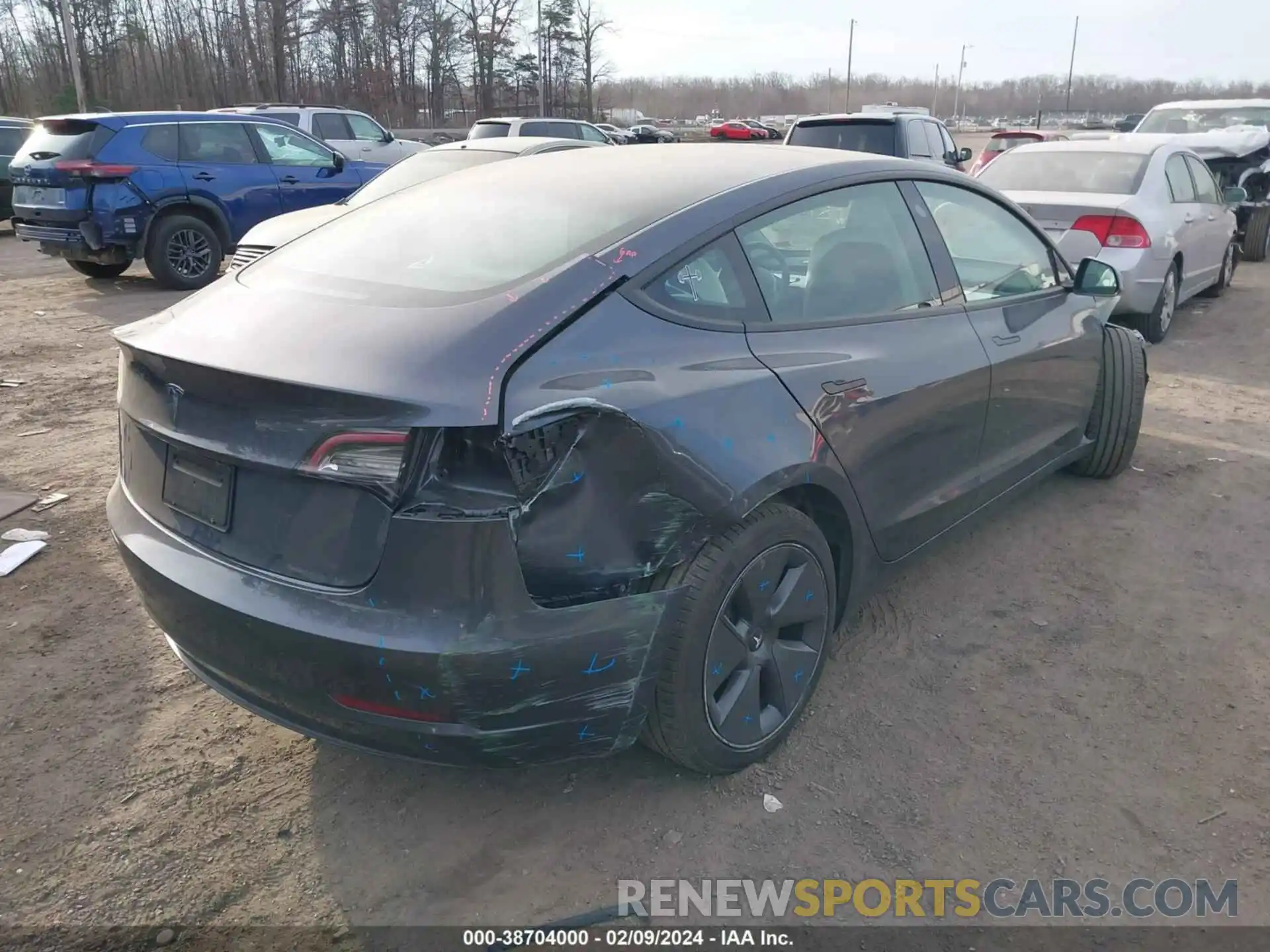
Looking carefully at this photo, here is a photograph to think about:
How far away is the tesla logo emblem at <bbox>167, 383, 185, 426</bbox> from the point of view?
2.33 metres

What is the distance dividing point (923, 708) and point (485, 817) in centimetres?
144

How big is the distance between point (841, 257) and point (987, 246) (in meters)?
1.09

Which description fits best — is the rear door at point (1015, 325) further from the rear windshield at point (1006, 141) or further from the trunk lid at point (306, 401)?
the rear windshield at point (1006, 141)

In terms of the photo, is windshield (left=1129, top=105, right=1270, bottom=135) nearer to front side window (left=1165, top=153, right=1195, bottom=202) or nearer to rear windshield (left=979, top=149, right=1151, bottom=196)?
front side window (left=1165, top=153, right=1195, bottom=202)

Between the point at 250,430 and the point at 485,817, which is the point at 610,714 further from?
the point at 250,430

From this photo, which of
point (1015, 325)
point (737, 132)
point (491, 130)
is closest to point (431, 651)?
point (1015, 325)

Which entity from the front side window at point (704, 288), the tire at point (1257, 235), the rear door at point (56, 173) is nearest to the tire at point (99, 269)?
the rear door at point (56, 173)

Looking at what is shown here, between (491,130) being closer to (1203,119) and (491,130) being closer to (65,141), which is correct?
(65,141)

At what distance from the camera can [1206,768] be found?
9.06 ft

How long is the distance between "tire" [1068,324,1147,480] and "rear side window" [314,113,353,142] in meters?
15.7

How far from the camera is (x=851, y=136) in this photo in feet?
35.5

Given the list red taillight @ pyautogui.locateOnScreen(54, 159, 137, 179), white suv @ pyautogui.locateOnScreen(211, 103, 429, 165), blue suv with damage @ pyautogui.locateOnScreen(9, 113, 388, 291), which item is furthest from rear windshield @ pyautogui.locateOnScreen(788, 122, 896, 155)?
white suv @ pyautogui.locateOnScreen(211, 103, 429, 165)

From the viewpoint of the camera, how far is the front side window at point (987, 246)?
11.5 feet

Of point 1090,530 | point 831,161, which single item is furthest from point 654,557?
point 1090,530
